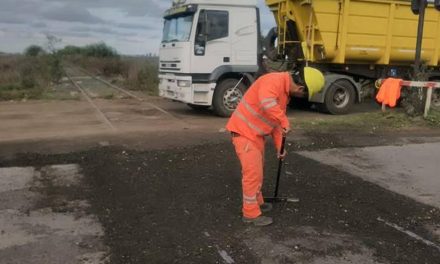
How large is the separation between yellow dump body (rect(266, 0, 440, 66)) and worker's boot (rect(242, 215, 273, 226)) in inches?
365

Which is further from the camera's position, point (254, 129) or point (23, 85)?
point (23, 85)

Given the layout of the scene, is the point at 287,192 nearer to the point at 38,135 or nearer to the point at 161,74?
the point at 38,135

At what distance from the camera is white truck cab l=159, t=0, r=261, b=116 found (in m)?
13.4

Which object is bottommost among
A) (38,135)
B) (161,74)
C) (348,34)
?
(38,135)

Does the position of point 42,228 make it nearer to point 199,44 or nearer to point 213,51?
point 199,44

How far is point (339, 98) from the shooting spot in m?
15.0

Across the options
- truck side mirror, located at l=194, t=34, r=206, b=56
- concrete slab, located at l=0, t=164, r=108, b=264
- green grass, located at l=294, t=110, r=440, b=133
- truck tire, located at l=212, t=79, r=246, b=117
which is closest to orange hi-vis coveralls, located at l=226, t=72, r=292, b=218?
concrete slab, located at l=0, t=164, r=108, b=264

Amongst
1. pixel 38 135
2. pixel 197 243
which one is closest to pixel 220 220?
pixel 197 243

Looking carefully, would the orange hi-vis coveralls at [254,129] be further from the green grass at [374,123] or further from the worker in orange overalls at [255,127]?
the green grass at [374,123]

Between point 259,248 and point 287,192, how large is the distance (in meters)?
1.87

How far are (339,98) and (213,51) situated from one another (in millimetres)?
3864

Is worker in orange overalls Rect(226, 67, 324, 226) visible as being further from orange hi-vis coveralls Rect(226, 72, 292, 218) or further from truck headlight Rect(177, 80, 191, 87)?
truck headlight Rect(177, 80, 191, 87)

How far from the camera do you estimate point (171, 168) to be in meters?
7.86

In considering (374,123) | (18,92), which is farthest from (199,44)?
(18,92)
